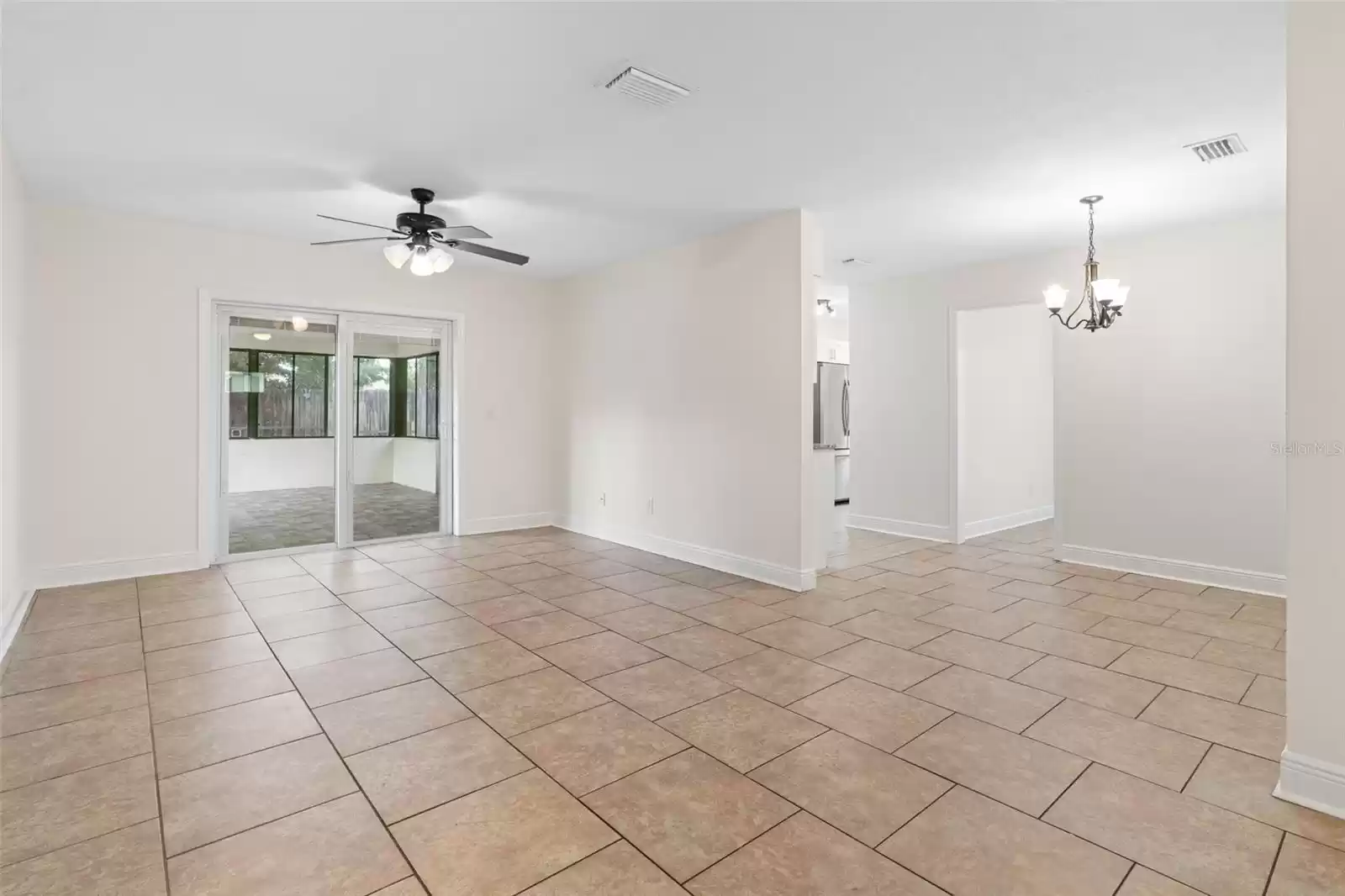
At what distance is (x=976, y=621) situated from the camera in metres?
3.98

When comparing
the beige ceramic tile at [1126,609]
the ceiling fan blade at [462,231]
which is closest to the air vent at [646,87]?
Answer: the ceiling fan blade at [462,231]

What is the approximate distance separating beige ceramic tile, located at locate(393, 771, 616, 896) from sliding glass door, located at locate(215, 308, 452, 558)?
452cm

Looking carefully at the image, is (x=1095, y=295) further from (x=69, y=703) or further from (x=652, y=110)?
(x=69, y=703)

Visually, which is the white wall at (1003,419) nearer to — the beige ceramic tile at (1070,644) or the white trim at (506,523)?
the beige ceramic tile at (1070,644)

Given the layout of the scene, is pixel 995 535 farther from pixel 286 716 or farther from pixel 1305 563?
pixel 286 716

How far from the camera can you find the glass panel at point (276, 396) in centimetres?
588

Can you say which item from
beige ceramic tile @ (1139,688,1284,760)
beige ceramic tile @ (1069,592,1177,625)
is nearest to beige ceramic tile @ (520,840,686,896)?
beige ceramic tile @ (1139,688,1284,760)

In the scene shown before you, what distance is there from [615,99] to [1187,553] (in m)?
5.12

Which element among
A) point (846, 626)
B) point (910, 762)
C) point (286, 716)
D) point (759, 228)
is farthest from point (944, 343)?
point (286, 716)

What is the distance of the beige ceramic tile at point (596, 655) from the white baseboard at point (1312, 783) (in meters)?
2.06

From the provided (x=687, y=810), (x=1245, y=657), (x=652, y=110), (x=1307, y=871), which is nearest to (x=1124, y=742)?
(x=1307, y=871)

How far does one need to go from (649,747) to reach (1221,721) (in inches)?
89.8

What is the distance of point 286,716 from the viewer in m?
2.68

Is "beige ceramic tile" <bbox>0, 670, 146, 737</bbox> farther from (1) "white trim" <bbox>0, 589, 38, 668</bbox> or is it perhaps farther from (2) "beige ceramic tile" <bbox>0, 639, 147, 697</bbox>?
(1) "white trim" <bbox>0, 589, 38, 668</bbox>
